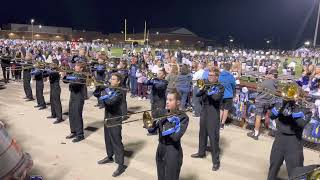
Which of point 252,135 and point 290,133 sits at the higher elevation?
point 290,133

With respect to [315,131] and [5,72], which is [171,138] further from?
[5,72]

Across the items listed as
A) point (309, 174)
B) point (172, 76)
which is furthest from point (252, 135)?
point (309, 174)

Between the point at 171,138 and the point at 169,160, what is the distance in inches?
14.1

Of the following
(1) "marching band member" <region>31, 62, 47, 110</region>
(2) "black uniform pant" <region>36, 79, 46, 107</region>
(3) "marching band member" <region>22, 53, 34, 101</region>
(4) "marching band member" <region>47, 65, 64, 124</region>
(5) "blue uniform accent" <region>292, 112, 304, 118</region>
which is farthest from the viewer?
(3) "marching band member" <region>22, 53, 34, 101</region>

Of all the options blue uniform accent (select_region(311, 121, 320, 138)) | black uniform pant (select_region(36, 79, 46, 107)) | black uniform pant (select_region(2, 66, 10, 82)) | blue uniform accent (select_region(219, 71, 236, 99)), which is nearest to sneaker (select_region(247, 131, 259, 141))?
blue uniform accent (select_region(219, 71, 236, 99))

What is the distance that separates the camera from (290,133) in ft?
21.9

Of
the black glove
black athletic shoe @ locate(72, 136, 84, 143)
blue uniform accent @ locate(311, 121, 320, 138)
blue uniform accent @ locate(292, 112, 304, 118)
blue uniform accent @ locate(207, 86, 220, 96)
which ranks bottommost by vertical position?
black athletic shoe @ locate(72, 136, 84, 143)

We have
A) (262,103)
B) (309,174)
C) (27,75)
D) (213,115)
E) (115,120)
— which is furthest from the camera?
(27,75)

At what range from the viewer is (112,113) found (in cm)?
813

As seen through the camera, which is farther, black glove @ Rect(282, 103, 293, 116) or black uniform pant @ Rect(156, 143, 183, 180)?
black glove @ Rect(282, 103, 293, 116)

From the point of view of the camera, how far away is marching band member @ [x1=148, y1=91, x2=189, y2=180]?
19.2ft

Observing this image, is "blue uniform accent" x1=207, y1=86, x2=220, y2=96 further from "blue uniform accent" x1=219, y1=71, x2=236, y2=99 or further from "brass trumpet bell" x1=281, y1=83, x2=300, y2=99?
"blue uniform accent" x1=219, y1=71, x2=236, y2=99

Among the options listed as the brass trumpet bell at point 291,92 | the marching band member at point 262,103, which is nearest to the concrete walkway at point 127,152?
the marching band member at point 262,103

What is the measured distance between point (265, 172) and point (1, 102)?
11.3 m
